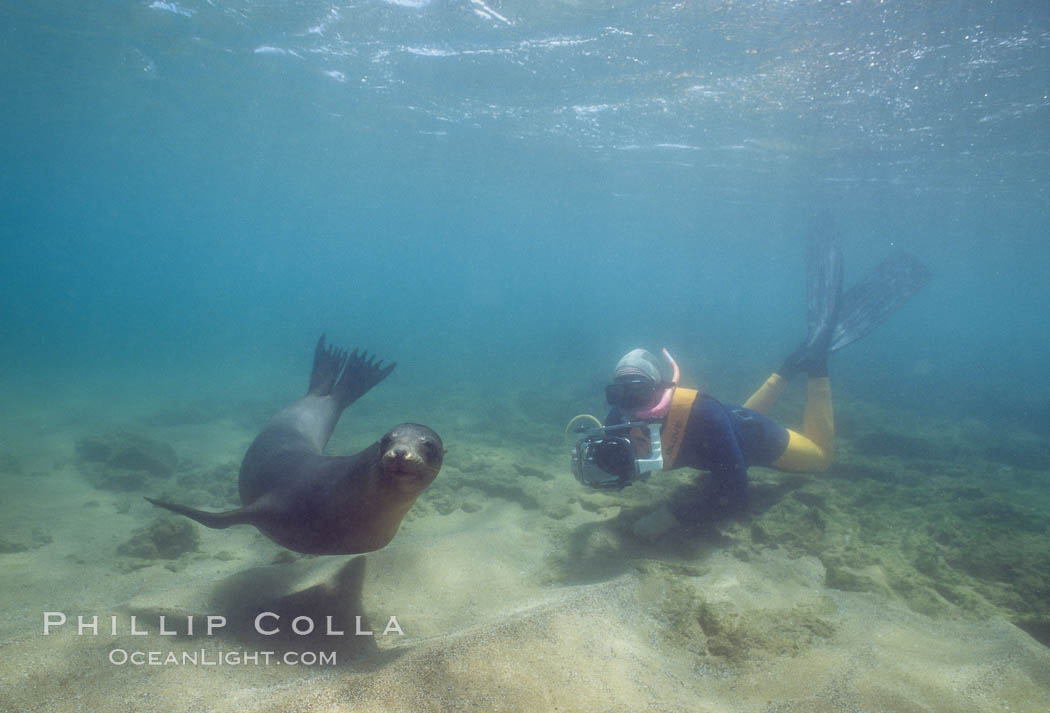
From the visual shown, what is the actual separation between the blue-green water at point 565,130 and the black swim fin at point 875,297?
5.45 m

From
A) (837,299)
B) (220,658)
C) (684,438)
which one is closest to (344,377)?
(220,658)

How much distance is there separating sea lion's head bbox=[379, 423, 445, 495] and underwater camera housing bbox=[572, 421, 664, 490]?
7.09ft

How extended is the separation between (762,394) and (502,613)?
7.27 metres

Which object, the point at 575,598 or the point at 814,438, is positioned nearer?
the point at 575,598

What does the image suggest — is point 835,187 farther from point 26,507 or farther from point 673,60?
point 26,507

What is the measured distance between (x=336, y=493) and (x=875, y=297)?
1197 centimetres

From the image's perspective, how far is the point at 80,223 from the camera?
88312mm

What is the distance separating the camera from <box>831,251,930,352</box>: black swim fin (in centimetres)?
1000


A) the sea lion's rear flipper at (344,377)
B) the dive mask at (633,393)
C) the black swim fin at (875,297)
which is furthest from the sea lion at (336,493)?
the black swim fin at (875,297)

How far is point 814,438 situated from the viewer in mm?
7355

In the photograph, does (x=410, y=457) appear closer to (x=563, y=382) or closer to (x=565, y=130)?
(x=563, y=382)

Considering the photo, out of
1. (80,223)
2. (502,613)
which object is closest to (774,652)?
(502,613)

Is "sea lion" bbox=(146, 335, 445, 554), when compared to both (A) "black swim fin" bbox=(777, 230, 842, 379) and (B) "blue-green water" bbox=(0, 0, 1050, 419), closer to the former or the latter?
(A) "black swim fin" bbox=(777, 230, 842, 379)

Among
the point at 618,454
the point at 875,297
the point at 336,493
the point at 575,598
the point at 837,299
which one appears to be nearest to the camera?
the point at 336,493
